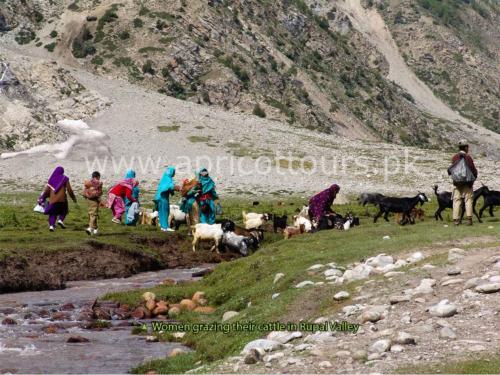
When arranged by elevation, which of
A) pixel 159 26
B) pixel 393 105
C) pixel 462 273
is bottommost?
pixel 462 273

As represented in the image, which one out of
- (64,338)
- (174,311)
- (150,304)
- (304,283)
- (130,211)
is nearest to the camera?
(304,283)

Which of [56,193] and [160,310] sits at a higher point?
[56,193]

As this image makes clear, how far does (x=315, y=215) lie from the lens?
31266 mm

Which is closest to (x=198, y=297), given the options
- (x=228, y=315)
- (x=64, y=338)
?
(x=228, y=315)

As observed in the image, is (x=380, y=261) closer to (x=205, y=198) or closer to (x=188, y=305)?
(x=188, y=305)

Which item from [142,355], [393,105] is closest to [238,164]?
[142,355]

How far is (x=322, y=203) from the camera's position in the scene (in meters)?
31.0

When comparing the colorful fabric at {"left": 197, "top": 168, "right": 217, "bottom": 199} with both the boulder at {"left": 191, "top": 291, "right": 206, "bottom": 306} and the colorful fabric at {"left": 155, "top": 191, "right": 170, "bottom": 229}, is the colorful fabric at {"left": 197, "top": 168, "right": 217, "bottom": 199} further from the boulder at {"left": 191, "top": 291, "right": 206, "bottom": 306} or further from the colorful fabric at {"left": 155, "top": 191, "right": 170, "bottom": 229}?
the boulder at {"left": 191, "top": 291, "right": 206, "bottom": 306}

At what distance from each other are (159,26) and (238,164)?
225 feet

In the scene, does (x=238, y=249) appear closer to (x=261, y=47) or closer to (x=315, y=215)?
(x=315, y=215)

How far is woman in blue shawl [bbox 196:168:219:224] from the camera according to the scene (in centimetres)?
3344

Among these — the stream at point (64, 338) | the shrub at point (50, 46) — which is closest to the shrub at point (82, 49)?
the shrub at point (50, 46)

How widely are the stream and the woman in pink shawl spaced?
13.4 metres

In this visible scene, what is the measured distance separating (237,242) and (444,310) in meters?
18.8
